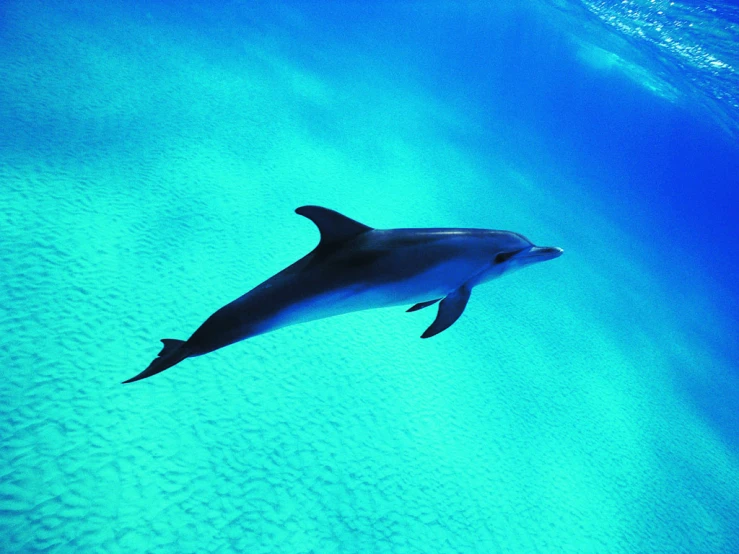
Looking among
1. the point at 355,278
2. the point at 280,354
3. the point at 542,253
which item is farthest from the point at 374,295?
the point at 280,354

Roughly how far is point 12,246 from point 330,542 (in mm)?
5523

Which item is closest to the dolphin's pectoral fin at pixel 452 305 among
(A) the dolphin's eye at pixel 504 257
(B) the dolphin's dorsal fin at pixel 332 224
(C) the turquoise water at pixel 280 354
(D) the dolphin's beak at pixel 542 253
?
(A) the dolphin's eye at pixel 504 257

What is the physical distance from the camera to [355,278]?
209 centimetres

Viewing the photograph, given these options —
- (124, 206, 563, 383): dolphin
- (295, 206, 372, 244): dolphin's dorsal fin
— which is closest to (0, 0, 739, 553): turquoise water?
(124, 206, 563, 383): dolphin

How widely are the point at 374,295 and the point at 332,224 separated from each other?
493mm

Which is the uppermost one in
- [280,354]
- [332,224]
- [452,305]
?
[332,224]

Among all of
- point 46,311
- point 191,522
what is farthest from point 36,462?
point 46,311

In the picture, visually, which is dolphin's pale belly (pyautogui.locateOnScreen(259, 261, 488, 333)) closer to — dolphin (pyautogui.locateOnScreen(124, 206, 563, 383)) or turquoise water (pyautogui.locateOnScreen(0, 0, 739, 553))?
dolphin (pyautogui.locateOnScreen(124, 206, 563, 383))

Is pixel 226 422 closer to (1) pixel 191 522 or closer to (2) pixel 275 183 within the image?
(1) pixel 191 522

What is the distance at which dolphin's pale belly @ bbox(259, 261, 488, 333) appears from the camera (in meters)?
2.00

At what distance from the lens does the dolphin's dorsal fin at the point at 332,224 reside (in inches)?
81.7

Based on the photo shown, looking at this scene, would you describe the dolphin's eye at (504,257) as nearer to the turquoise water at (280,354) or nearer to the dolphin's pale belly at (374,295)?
the dolphin's pale belly at (374,295)

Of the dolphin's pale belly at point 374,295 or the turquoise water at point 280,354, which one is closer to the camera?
the dolphin's pale belly at point 374,295

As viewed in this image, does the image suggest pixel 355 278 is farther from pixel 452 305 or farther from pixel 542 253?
pixel 542 253
